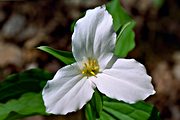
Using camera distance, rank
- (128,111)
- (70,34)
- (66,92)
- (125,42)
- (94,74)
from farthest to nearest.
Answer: (70,34) → (125,42) → (128,111) → (94,74) → (66,92)

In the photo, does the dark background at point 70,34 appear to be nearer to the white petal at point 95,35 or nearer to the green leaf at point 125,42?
the green leaf at point 125,42

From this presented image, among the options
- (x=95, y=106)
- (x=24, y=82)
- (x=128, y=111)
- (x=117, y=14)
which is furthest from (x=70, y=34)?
(x=95, y=106)

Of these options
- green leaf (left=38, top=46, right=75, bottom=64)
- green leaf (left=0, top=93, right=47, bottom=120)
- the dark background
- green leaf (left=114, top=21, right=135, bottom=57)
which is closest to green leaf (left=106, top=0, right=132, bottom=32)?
green leaf (left=114, top=21, right=135, bottom=57)

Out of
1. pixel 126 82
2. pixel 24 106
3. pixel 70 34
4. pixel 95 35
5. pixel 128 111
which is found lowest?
pixel 70 34

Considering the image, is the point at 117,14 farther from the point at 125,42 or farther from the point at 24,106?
the point at 24,106

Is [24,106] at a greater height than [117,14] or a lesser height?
lesser

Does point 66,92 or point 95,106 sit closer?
point 66,92
